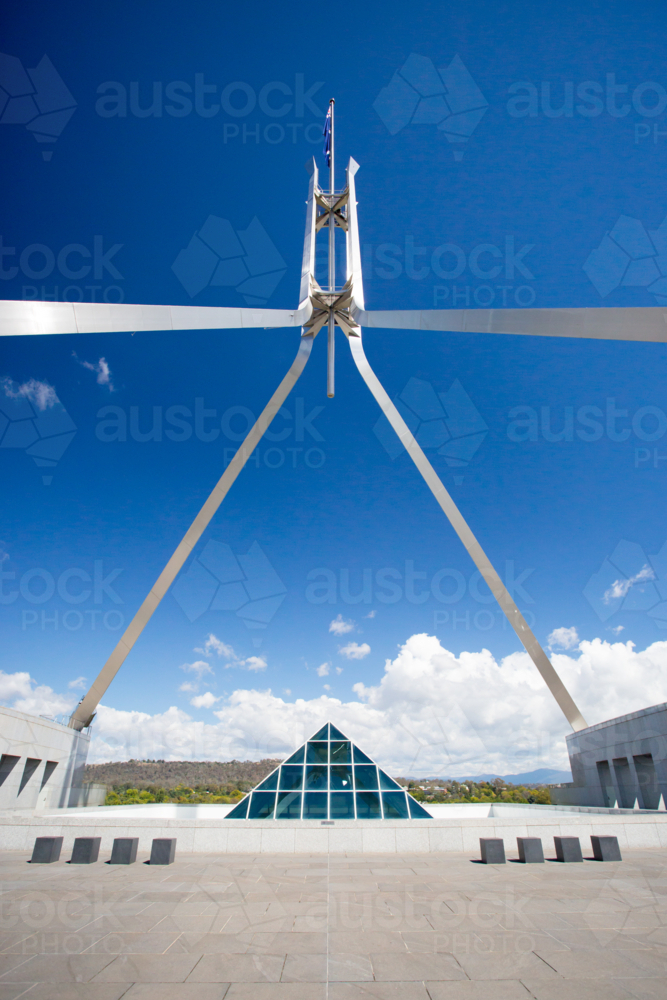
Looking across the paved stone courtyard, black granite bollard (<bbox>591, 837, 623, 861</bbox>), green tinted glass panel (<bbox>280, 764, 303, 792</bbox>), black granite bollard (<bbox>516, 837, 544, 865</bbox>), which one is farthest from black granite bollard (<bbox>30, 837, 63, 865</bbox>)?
black granite bollard (<bbox>591, 837, 623, 861</bbox>)

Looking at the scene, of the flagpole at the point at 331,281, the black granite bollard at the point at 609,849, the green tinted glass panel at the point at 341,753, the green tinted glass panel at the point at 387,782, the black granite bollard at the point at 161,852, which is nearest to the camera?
the black granite bollard at the point at 161,852

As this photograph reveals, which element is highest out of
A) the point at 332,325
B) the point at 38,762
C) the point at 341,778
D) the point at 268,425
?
the point at 332,325

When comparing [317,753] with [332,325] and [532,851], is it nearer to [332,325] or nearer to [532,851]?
[532,851]

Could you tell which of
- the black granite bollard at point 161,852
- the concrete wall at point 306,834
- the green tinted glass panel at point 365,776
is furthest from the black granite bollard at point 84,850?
the green tinted glass panel at point 365,776

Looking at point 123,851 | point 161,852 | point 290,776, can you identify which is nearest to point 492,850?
point 161,852

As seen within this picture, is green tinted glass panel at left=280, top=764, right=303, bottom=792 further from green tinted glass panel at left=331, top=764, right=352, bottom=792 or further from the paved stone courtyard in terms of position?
the paved stone courtyard

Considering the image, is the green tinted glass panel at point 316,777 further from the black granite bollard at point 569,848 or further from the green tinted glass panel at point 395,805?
the black granite bollard at point 569,848

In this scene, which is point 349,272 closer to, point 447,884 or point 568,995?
point 447,884
